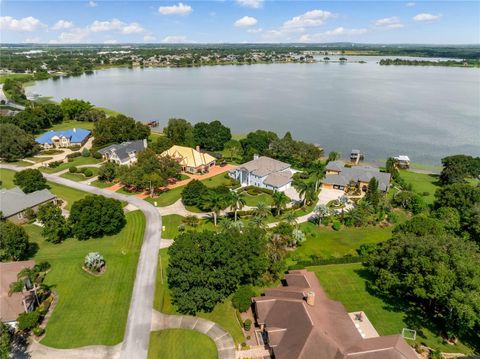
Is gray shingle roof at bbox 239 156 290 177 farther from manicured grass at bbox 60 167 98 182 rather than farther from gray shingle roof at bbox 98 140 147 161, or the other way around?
manicured grass at bbox 60 167 98 182

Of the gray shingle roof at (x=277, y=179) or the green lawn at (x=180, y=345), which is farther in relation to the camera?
the gray shingle roof at (x=277, y=179)

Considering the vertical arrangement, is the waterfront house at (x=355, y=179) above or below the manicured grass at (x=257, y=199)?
above

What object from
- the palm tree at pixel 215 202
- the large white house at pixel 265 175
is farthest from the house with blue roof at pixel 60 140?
the palm tree at pixel 215 202

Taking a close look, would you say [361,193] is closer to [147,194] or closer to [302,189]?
[302,189]

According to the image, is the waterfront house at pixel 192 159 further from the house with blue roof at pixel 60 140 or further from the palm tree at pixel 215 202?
the house with blue roof at pixel 60 140

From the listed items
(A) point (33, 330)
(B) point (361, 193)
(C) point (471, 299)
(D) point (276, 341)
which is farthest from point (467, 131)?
(A) point (33, 330)

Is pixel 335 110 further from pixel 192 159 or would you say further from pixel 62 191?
pixel 62 191

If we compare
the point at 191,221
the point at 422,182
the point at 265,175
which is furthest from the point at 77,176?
the point at 422,182
